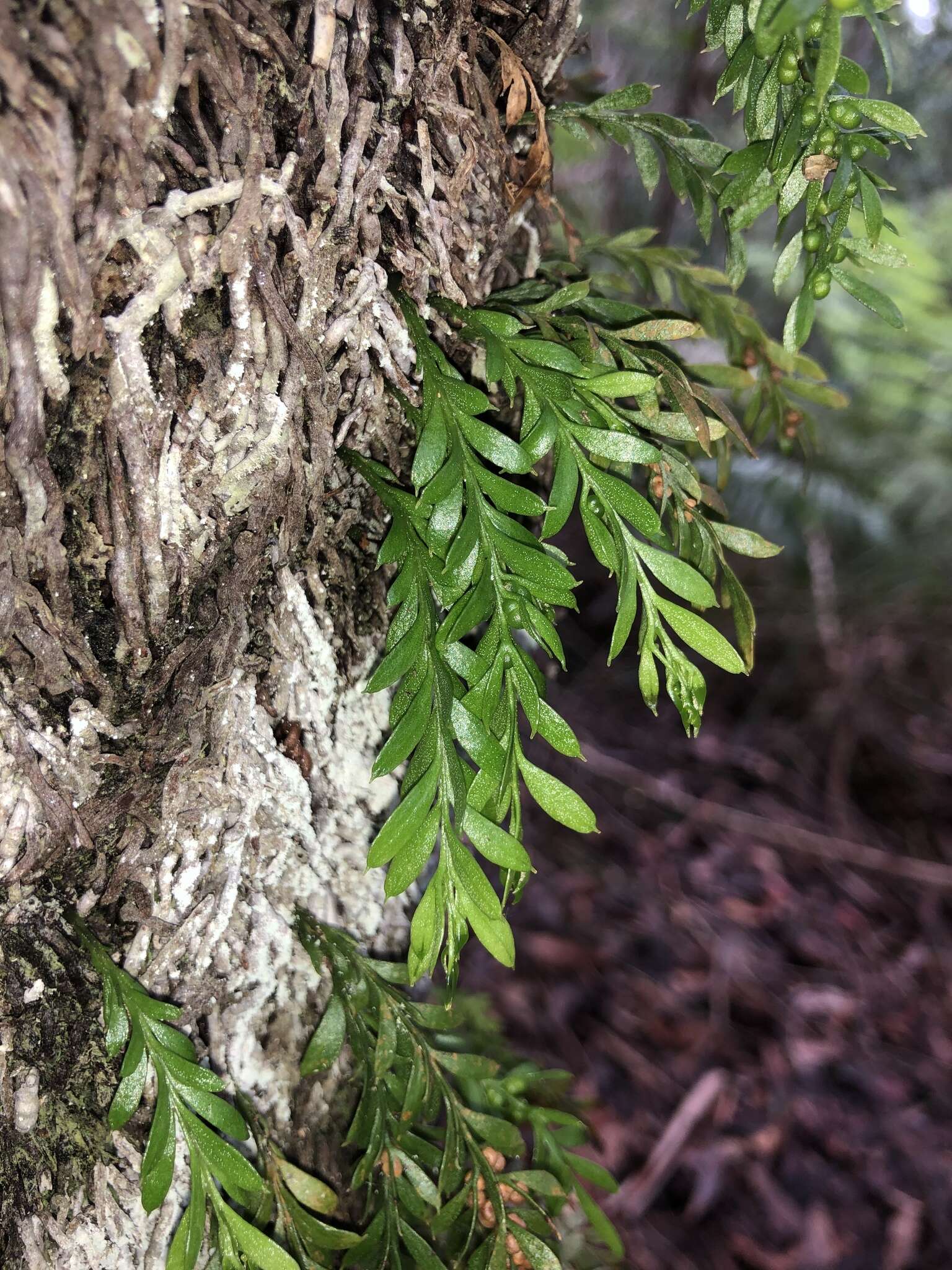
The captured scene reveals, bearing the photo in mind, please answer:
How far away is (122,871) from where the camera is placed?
69 centimetres

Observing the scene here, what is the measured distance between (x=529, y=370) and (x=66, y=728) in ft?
1.37

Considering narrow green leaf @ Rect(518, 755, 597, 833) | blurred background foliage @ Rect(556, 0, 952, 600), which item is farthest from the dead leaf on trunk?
blurred background foliage @ Rect(556, 0, 952, 600)

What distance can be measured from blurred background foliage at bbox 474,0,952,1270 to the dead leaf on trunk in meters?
0.41

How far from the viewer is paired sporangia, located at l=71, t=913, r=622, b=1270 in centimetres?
68

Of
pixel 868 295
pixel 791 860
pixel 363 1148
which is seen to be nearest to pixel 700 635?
pixel 868 295

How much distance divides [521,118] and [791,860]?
2.20 meters

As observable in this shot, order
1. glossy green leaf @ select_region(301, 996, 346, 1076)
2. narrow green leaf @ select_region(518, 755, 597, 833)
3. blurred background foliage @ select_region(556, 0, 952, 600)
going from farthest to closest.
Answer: blurred background foliage @ select_region(556, 0, 952, 600) → glossy green leaf @ select_region(301, 996, 346, 1076) → narrow green leaf @ select_region(518, 755, 597, 833)

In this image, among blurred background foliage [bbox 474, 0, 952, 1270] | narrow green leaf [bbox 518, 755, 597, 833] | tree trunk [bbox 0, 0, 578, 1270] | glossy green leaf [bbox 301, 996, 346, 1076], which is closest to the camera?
tree trunk [bbox 0, 0, 578, 1270]

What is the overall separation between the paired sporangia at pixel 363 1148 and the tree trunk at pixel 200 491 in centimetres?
4

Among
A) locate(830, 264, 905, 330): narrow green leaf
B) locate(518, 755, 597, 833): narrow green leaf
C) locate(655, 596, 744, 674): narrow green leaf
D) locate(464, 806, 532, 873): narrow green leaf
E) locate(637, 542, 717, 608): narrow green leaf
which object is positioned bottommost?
locate(464, 806, 532, 873): narrow green leaf

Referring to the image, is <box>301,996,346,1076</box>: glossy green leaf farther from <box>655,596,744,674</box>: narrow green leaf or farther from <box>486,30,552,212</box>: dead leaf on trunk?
<box>486,30,552,212</box>: dead leaf on trunk

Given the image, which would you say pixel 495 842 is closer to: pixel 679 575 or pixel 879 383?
pixel 679 575

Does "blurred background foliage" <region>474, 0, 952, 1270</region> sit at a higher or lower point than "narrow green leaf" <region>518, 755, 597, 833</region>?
lower

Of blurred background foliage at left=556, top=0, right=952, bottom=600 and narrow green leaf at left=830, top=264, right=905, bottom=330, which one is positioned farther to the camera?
Result: blurred background foliage at left=556, top=0, right=952, bottom=600
